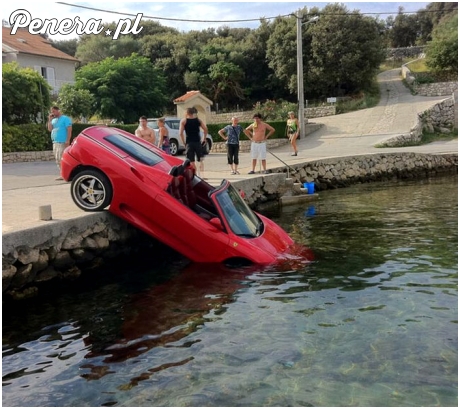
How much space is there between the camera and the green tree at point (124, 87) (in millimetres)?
34500

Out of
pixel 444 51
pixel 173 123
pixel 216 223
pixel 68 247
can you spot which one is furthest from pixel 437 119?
pixel 68 247

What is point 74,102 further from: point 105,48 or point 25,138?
point 105,48

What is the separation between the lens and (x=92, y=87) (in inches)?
1379

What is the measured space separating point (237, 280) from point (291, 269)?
34.1 inches

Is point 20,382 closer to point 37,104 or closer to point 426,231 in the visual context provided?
point 426,231

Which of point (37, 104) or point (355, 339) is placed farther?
point (37, 104)

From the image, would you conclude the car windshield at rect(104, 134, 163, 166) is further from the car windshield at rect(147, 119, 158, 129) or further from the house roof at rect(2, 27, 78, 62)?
the house roof at rect(2, 27, 78, 62)

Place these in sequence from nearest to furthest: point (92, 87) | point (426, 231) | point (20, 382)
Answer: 1. point (20, 382)
2. point (426, 231)
3. point (92, 87)

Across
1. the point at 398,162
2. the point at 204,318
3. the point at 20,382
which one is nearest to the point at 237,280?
the point at 204,318

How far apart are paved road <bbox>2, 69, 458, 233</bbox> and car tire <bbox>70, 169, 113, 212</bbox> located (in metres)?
0.22

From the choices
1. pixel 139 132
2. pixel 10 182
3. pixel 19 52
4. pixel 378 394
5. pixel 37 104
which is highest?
pixel 19 52

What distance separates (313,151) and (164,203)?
53.5 feet

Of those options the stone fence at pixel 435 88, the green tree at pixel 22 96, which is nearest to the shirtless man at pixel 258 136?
the green tree at pixel 22 96

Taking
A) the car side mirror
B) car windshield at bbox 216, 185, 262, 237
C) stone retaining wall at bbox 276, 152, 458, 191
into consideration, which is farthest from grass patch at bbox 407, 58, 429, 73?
the car side mirror
